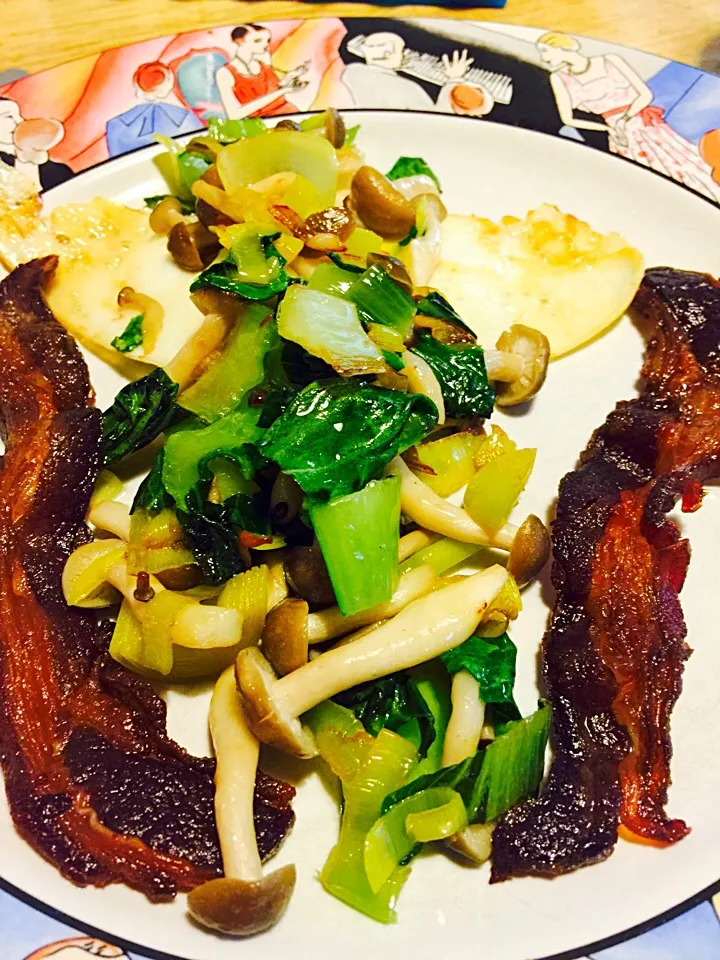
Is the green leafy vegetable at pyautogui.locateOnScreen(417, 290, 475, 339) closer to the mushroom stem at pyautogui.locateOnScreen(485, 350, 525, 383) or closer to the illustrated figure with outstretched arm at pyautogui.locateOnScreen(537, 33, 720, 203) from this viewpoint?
the mushroom stem at pyautogui.locateOnScreen(485, 350, 525, 383)

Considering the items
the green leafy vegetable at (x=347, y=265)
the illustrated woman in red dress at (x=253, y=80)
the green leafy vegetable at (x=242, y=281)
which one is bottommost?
the green leafy vegetable at (x=242, y=281)

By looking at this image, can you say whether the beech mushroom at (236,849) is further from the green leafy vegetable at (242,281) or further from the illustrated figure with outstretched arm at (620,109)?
the illustrated figure with outstretched arm at (620,109)

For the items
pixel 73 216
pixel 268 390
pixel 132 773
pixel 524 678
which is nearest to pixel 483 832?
pixel 524 678

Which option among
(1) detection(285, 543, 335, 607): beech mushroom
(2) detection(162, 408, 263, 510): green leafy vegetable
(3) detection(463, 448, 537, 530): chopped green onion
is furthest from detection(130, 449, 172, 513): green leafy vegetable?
(3) detection(463, 448, 537, 530): chopped green onion

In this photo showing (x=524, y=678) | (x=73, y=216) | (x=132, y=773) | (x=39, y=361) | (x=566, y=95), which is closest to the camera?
(x=132, y=773)

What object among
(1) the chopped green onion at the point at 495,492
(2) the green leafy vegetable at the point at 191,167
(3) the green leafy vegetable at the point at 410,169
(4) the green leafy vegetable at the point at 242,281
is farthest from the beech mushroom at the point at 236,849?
(3) the green leafy vegetable at the point at 410,169

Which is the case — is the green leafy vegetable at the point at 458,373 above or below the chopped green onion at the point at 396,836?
above

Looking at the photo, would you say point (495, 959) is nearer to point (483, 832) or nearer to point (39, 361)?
point (483, 832)
